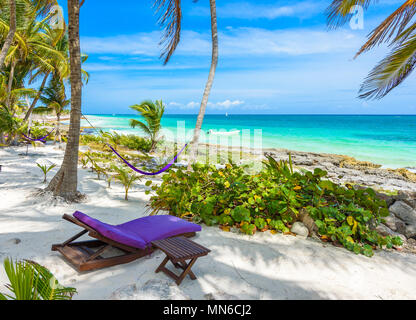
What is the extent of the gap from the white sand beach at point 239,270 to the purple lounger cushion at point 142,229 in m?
0.19

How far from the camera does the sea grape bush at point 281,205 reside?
3311 mm

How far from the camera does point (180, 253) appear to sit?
7.39ft

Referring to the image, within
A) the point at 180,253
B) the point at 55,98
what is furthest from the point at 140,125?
the point at 180,253

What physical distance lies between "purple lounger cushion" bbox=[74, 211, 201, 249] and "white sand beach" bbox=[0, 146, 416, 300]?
0.64ft

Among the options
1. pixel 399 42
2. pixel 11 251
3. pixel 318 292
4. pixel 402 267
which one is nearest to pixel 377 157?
pixel 399 42

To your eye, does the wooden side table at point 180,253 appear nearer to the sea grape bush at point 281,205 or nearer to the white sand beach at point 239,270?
the white sand beach at point 239,270

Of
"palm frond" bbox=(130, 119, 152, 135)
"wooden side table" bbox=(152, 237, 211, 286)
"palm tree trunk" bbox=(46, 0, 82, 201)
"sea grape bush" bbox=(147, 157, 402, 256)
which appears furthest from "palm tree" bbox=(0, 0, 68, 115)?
"wooden side table" bbox=(152, 237, 211, 286)

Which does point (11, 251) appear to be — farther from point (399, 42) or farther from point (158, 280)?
point (399, 42)

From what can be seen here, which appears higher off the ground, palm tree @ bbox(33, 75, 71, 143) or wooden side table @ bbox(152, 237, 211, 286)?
palm tree @ bbox(33, 75, 71, 143)

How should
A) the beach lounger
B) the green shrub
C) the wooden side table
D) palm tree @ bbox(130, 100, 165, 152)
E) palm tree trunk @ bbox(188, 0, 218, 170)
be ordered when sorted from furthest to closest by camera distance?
the green shrub
palm tree @ bbox(130, 100, 165, 152)
palm tree trunk @ bbox(188, 0, 218, 170)
the beach lounger
the wooden side table

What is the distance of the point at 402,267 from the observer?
9.31ft

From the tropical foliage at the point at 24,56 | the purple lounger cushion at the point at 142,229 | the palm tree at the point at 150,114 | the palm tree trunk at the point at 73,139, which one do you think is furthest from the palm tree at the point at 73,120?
the palm tree at the point at 150,114

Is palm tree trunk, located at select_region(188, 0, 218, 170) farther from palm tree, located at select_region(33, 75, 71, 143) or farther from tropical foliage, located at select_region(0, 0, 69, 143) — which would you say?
palm tree, located at select_region(33, 75, 71, 143)

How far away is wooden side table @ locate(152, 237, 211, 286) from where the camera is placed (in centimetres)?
222
